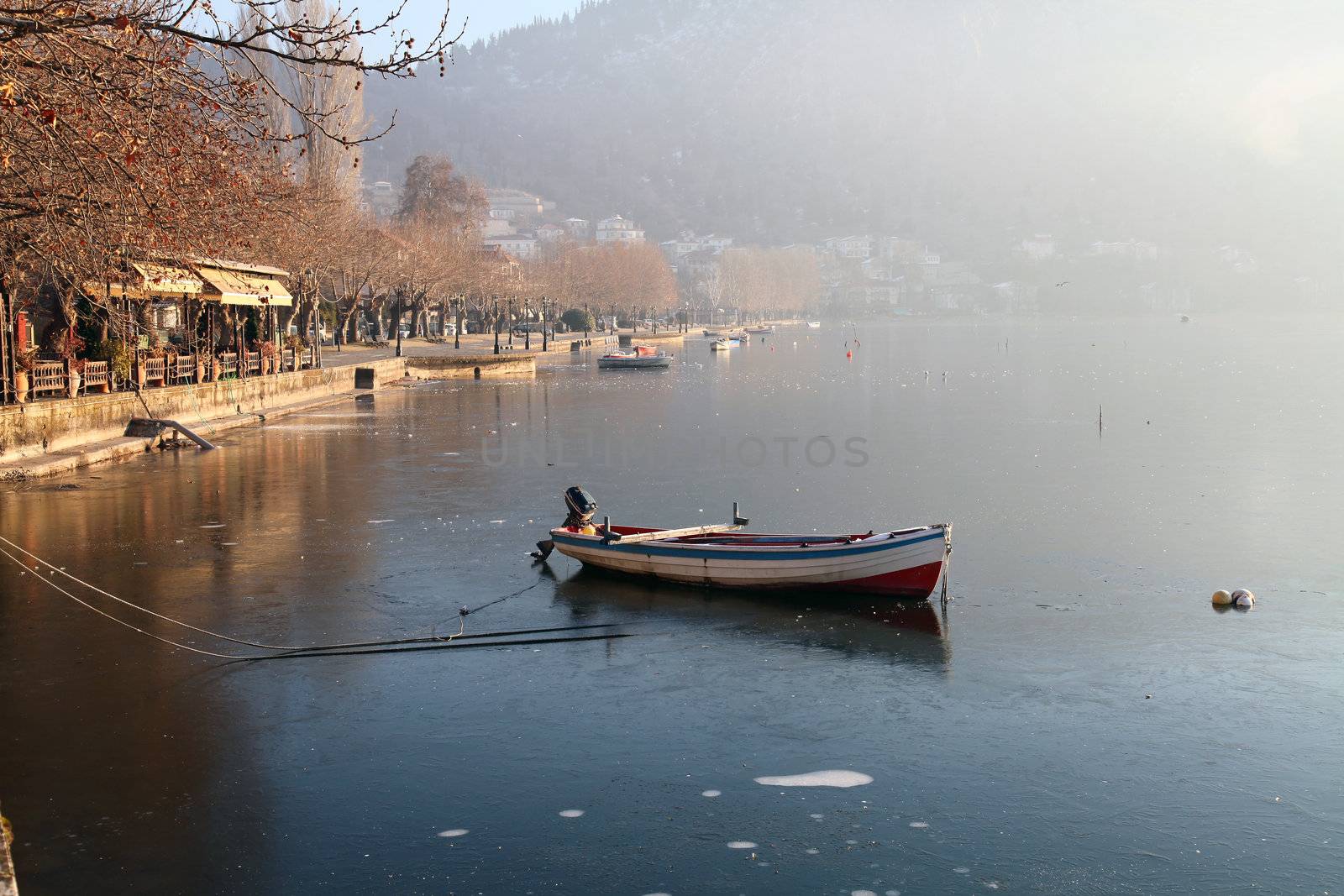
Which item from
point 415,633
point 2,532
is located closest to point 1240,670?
point 415,633

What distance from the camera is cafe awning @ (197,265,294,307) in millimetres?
37481

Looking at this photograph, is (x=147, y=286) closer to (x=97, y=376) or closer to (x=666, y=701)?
(x=97, y=376)

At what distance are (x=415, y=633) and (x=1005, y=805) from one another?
763cm

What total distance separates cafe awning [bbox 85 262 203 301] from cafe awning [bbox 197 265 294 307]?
1.19m

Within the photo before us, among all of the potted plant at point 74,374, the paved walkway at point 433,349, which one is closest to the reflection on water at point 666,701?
the potted plant at point 74,374

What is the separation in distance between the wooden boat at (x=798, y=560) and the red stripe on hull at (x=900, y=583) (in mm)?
11

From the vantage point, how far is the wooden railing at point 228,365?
1618 inches

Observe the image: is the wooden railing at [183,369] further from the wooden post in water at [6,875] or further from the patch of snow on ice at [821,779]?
the wooden post in water at [6,875]

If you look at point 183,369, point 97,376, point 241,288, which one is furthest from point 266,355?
point 97,376

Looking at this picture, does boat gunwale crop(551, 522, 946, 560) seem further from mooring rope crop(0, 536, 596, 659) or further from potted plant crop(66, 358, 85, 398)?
potted plant crop(66, 358, 85, 398)

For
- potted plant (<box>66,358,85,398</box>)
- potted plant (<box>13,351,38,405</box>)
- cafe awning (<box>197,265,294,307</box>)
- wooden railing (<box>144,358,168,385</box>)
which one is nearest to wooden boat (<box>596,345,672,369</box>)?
cafe awning (<box>197,265,294,307</box>)

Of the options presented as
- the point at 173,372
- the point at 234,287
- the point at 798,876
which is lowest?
the point at 798,876

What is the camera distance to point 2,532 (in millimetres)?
21328

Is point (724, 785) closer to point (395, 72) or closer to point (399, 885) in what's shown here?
point (399, 885)
